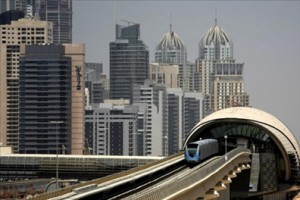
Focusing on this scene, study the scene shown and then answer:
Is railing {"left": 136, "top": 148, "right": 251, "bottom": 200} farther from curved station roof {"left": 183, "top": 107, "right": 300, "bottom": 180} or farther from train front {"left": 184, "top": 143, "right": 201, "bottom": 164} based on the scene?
curved station roof {"left": 183, "top": 107, "right": 300, "bottom": 180}

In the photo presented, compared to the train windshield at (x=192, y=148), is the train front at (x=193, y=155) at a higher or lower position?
lower

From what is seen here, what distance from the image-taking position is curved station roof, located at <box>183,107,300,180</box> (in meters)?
83.1

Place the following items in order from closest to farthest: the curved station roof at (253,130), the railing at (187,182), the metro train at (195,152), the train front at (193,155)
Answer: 1. the railing at (187,182)
2. the train front at (193,155)
3. the metro train at (195,152)
4. the curved station roof at (253,130)

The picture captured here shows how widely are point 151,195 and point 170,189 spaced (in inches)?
126

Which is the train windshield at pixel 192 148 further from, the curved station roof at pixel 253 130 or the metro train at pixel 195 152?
the curved station roof at pixel 253 130

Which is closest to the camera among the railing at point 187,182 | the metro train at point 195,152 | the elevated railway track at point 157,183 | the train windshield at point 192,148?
the railing at point 187,182

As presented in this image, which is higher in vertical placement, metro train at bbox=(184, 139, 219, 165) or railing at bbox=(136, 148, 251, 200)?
railing at bbox=(136, 148, 251, 200)

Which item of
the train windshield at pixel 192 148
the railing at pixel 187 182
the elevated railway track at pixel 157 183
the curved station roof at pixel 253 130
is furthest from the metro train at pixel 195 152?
the curved station roof at pixel 253 130

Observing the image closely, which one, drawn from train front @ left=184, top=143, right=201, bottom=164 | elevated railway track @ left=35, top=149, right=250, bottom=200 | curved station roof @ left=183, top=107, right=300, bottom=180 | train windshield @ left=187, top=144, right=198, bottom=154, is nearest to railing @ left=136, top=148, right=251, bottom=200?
elevated railway track @ left=35, top=149, right=250, bottom=200

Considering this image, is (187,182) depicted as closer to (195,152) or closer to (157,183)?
(157,183)

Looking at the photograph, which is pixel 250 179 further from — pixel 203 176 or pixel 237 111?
pixel 203 176

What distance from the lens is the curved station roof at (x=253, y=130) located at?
83125mm

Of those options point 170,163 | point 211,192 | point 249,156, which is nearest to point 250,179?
point 249,156

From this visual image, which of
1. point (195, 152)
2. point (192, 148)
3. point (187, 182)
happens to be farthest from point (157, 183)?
point (192, 148)
